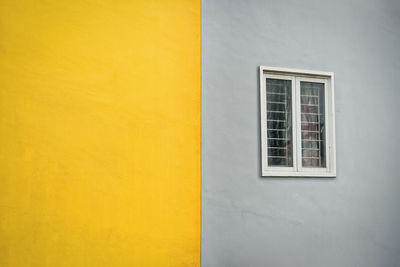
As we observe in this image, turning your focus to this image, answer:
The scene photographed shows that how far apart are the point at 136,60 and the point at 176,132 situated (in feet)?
3.30

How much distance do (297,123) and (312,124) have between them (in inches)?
10.8

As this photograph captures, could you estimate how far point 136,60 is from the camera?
15.6 feet

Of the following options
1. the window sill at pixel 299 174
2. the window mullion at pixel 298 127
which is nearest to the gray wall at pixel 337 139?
the window sill at pixel 299 174

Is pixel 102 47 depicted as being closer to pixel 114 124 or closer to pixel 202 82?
pixel 114 124

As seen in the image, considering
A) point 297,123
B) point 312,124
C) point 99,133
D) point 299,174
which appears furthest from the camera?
point 312,124

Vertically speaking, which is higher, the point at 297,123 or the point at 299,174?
the point at 297,123

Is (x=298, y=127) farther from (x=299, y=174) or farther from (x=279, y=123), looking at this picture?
(x=299, y=174)

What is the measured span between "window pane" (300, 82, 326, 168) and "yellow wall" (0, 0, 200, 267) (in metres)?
1.60

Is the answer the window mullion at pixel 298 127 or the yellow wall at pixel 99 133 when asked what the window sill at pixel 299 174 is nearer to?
the window mullion at pixel 298 127

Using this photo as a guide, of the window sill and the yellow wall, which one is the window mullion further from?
the yellow wall

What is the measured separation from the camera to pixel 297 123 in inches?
213

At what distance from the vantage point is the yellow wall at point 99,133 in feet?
13.9

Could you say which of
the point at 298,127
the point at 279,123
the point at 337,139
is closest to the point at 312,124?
the point at 298,127

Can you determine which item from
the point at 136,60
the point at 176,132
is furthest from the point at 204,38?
the point at 176,132
